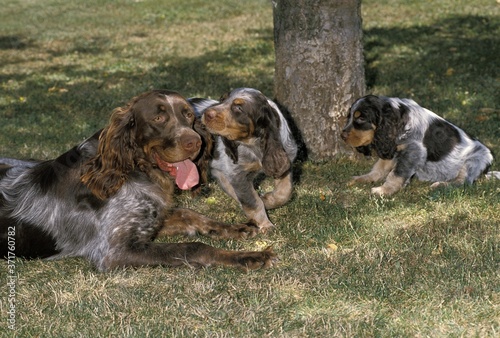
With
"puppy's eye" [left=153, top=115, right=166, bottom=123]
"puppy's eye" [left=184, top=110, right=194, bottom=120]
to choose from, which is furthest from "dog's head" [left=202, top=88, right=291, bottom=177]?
"puppy's eye" [left=153, top=115, right=166, bottom=123]

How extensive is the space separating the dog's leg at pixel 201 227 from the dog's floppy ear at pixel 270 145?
500 millimetres

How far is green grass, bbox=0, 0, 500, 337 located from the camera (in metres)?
4.11

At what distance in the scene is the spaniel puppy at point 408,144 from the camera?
669 centimetres

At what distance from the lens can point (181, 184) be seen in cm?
537

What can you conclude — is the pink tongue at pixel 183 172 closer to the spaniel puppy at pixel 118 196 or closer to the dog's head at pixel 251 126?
the spaniel puppy at pixel 118 196

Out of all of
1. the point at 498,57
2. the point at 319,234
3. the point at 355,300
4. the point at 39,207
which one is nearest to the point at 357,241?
the point at 319,234

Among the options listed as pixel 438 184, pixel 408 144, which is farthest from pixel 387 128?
pixel 438 184

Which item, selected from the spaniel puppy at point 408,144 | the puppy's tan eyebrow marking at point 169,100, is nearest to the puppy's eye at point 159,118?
the puppy's tan eyebrow marking at point 169,100

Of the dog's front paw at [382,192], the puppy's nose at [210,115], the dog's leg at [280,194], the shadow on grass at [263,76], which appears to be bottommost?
the shadow on grass at [263,76]

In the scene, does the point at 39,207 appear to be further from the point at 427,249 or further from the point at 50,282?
the point at 427,249

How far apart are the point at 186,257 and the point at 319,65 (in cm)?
324

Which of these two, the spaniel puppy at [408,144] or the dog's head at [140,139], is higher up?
the dog's head at [140,139]

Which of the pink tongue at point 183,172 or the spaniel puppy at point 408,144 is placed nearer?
the pink tongue at point 183,172

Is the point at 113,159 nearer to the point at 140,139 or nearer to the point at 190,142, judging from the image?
the point at 140,139
